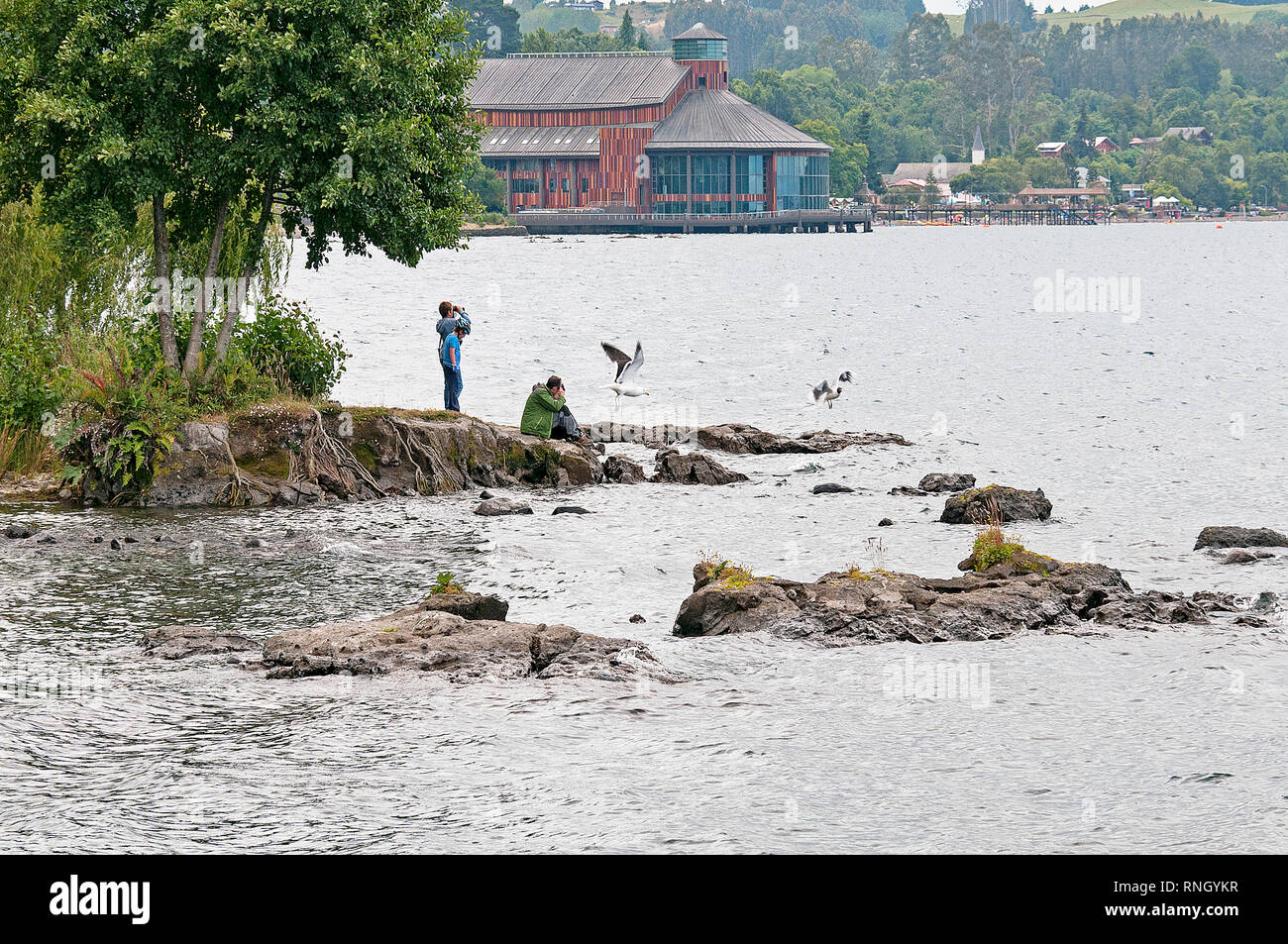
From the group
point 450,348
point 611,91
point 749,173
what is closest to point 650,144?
point 611,91

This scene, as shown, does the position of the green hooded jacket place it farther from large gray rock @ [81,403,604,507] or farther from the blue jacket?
the blue jacket

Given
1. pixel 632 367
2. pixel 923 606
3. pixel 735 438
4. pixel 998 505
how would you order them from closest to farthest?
1. pixel 923 606
2. pixel 998 505
3. pixel 632 367
4. pixel 735 438

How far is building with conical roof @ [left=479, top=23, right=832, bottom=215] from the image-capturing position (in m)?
191

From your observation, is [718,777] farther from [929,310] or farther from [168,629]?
→ [929,310]

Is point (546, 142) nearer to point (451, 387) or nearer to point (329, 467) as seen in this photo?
point (451, 387)

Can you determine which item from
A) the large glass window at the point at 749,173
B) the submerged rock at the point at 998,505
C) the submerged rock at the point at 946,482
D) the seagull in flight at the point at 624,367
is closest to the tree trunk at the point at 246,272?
the seagull in flight at the point at 624,367

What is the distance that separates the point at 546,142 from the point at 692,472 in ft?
561

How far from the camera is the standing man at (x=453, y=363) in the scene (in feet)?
103

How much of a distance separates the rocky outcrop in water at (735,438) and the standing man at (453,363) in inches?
216

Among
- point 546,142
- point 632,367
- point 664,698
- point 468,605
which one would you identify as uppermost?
point 546,142

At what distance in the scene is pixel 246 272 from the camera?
93.9 feet

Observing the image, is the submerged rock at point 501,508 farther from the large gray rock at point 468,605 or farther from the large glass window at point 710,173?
the large glass window at point 710,173

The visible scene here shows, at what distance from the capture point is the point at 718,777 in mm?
13359
